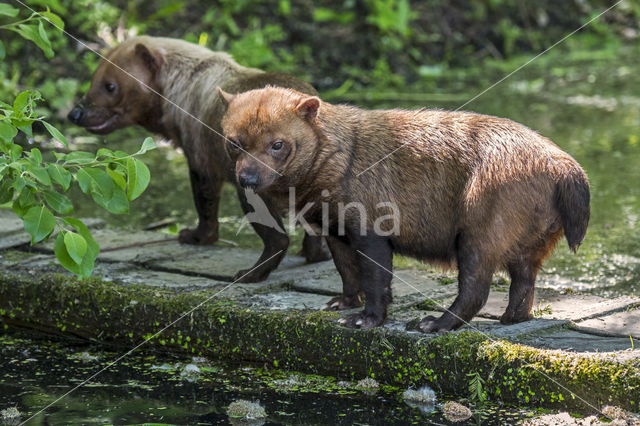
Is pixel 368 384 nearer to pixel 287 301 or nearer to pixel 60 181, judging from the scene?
pixel 287 301

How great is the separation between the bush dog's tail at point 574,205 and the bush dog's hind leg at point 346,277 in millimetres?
1122

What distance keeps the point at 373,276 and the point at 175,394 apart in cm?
112

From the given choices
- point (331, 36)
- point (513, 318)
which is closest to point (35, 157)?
point (513, 318)

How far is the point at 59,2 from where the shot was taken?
40.4 ft

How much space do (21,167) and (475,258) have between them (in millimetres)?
2141

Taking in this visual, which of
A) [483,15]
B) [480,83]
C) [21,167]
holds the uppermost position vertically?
[483,15]

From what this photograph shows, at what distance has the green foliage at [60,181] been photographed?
429 cm

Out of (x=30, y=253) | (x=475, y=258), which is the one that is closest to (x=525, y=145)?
(x=475, y=258)

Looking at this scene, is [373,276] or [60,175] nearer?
[60,175]

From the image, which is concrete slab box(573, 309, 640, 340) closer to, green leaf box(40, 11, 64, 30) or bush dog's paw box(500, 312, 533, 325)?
bush dog's paw box(500, 312, 533, 325)

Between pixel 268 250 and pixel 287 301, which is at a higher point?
pixel 268 250

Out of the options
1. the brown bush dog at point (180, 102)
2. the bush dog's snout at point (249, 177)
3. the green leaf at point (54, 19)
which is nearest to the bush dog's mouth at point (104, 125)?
the brown bush dog at point (180, 102)

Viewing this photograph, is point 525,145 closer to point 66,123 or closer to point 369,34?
point 66,123

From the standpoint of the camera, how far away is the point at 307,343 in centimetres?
483
